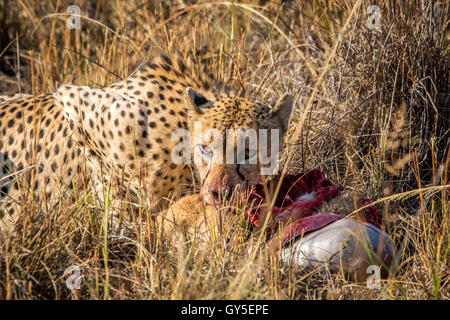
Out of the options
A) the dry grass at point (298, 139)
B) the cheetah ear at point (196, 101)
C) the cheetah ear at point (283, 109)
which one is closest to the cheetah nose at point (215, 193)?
the dry grass at point (298, 139)

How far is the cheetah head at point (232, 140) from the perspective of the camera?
9.54 ft

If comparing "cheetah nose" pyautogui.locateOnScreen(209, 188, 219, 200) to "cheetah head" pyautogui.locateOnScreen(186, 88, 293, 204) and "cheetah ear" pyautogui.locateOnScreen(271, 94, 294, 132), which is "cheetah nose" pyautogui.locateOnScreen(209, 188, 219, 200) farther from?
"cheetah ear" pyautogui.locateOnScreen(271, 94, 294, 132)

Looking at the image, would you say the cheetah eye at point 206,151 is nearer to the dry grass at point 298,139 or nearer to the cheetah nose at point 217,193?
the cheetah nose at point 217,193

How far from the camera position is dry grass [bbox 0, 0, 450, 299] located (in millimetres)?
2381

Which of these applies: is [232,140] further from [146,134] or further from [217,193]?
[146,134]

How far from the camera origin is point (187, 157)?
3.12 metres

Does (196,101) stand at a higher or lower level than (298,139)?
higher

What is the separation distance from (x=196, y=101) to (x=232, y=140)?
357 mm

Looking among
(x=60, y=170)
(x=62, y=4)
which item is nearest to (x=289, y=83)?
(x=60, y=170)

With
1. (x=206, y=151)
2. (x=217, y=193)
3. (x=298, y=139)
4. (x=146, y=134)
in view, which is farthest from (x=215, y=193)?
(x=298, y=139)

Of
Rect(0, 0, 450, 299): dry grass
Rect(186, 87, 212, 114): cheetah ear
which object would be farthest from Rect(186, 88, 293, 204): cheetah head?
Rect(0, 0, 450, 299): dry grass

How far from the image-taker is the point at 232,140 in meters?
2.94

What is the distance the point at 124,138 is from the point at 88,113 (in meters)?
0.32

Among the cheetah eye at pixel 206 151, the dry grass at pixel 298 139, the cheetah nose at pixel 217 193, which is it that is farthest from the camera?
the cheetah eye at pixel 206 151
